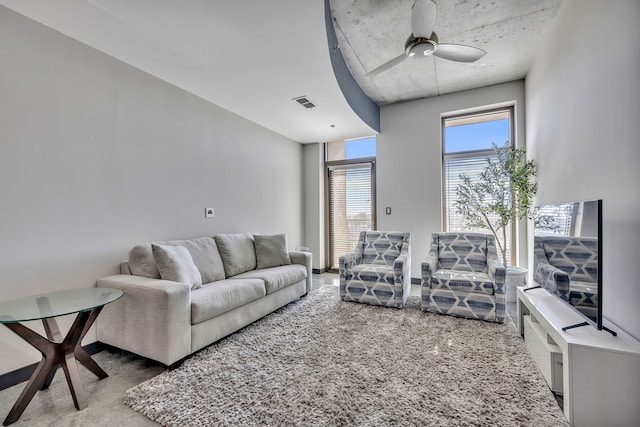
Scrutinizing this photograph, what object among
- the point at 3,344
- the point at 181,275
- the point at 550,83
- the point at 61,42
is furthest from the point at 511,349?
the point at 61,42

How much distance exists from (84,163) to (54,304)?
3.93ft

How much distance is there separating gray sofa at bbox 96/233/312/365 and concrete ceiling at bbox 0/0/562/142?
1.75 metres

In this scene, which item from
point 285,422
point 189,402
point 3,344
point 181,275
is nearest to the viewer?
point 285,422

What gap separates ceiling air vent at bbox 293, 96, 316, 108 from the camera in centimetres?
350

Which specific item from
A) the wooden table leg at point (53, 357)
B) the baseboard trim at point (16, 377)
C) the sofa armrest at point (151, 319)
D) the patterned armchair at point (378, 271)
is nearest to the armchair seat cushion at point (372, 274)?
the patterned armchair at point (378, 271)

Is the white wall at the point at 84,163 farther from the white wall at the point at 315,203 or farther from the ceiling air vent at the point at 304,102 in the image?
the white wall at the point at 315,203

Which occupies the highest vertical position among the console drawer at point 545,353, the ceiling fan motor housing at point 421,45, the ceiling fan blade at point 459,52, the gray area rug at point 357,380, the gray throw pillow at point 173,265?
the ceiling fan blade at point 459,52

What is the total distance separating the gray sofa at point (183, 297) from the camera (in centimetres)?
210

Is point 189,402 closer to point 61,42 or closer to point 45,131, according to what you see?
point 45,131

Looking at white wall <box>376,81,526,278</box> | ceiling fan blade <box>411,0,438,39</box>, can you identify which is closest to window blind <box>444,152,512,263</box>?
white wall <box>376,81,526,278</box>

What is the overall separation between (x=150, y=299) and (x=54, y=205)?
107cm

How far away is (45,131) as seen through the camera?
2.15 m

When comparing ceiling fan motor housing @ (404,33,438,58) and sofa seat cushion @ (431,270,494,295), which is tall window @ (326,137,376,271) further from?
ceiling fan motor housing @ (404,33,438,58)

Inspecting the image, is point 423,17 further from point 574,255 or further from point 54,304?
point 54,304
